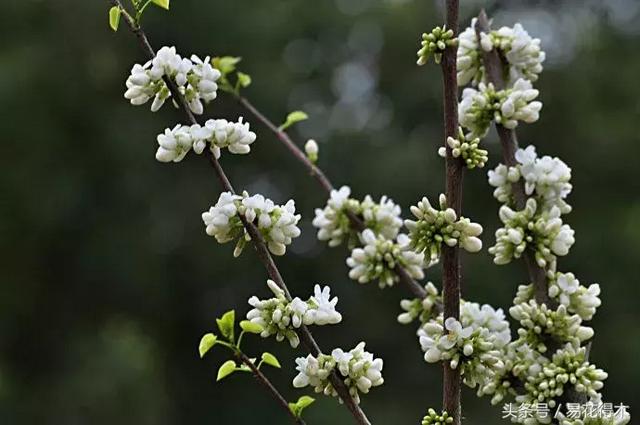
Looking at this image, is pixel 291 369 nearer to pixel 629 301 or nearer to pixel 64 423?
pixel 64 423

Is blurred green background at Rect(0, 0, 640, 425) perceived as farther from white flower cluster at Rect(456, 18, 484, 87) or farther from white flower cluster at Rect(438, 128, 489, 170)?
white flower cluster at Rect(438, 128, 489, 170)

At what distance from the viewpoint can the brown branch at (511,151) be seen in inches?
30.8

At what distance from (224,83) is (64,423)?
3534 millimetres

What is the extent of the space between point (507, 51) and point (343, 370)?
363 millimetres

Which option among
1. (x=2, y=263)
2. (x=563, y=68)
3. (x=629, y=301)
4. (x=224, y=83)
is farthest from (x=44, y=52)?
(x=224, y=83)

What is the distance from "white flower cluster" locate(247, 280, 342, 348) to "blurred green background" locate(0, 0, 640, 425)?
366 centimetres

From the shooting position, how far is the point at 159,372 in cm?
454

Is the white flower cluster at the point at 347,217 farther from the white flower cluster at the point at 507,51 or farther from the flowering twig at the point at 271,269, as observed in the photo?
Result: the flowering twig at the point at 271,269

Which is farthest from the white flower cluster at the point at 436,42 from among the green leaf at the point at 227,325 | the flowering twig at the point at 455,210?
the green leaf at the point at 227,325

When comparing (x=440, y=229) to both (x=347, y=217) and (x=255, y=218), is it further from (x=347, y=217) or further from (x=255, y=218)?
(x=347, y=217)

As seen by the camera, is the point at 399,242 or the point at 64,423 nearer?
the point at 399,242

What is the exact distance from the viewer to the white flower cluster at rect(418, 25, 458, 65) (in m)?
0.68

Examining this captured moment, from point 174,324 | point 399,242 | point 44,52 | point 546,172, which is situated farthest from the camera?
point 174,324

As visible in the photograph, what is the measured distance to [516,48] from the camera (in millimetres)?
860
